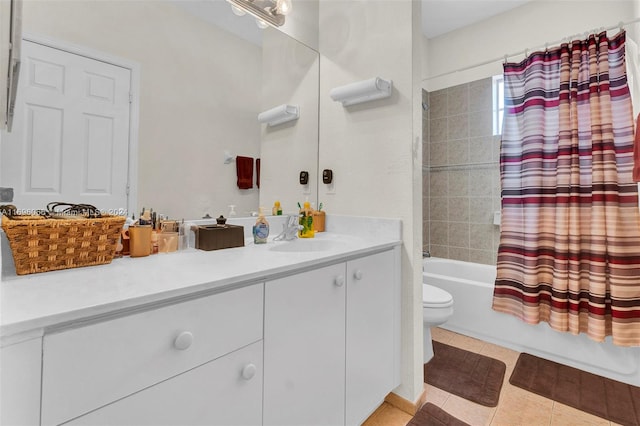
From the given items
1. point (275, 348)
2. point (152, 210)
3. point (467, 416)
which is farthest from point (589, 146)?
point (152, 210)

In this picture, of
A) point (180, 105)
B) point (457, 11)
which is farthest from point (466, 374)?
point (457, 11)

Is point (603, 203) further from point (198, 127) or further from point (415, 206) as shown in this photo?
point (198, 127)

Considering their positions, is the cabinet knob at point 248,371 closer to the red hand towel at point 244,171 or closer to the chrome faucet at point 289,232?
the chrome faucet at point 289,232

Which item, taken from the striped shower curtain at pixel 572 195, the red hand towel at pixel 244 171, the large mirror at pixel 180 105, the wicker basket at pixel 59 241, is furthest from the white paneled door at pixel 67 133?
the striped shower curtain at pixel 572 195

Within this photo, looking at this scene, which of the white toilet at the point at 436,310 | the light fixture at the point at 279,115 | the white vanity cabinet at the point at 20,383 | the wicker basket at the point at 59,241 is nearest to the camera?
the white vanity cabinet at the point at 20,383

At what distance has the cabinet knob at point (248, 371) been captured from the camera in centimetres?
83

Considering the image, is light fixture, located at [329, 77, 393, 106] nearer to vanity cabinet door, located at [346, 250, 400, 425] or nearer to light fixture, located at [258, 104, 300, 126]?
light fixture, located at [258, 104, 300, 126]

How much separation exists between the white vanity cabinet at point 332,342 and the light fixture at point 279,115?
948mm

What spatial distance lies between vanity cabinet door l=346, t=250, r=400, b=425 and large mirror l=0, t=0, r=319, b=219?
0.69 meters

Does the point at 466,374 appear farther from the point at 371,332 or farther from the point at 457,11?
the point at 457,11

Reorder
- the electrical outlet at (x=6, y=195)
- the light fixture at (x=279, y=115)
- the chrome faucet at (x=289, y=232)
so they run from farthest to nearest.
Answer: the light fixture at (x=279, y=115) < the chrome faucet at (x=289, y=232) < the electrical outlet at (x=6, y=195)

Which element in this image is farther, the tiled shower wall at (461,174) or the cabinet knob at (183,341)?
the tiled shower wall at (461,174)

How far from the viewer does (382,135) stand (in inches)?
62.4

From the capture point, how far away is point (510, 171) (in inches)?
82.4
